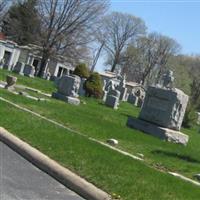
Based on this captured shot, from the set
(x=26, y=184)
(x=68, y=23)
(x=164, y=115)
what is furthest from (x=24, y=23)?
(x=26, y=184)

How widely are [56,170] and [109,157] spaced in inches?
80.2

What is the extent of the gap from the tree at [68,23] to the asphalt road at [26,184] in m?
48.2

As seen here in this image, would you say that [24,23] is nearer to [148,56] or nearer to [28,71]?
[28,71]

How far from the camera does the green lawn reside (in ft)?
27.8

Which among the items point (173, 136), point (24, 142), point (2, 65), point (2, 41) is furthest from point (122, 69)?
point (24, 142)

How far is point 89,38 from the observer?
57312 mm

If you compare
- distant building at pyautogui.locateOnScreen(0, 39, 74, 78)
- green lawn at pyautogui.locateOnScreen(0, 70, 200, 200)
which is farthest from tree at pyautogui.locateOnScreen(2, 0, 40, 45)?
green lawn at pyautogui.locateOnScreen(0, 70, 200, 200)

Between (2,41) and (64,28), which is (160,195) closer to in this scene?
(64,28)

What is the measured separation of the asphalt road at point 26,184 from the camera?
696 cm

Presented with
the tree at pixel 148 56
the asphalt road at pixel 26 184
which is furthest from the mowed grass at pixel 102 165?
the tree at pixel 148 56

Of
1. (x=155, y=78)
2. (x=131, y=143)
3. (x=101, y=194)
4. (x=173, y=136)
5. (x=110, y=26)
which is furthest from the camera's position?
(x=155, y=78)

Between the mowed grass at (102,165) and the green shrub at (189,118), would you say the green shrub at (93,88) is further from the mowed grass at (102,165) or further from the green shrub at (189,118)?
the mowed grass at (102,165)

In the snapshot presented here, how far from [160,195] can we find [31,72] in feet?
124

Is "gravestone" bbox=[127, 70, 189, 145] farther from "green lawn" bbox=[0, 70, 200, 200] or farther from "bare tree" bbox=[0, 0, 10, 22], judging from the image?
"bare tree" bbox=[0, 0, 10, 22]
